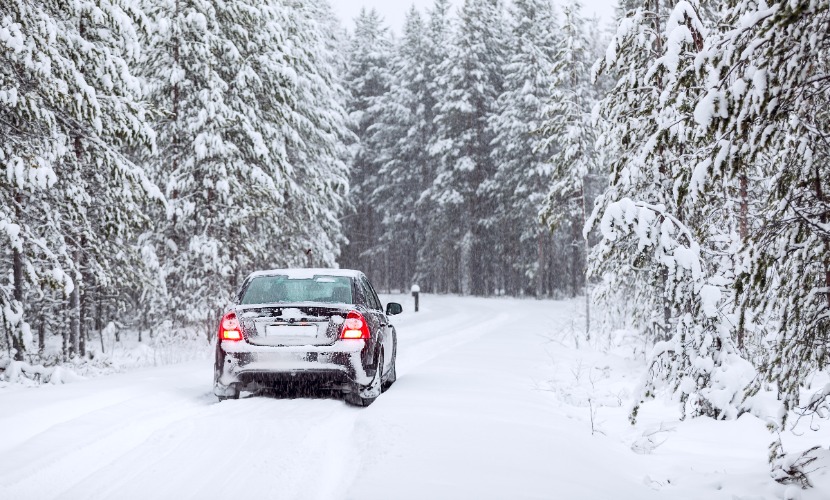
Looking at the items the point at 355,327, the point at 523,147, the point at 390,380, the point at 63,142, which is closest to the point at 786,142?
the point at 355,327

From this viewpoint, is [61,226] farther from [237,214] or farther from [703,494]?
[703,494]

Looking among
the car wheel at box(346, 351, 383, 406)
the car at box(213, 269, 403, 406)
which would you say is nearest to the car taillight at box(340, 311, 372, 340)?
the car at box(213, 269, 403, 406)

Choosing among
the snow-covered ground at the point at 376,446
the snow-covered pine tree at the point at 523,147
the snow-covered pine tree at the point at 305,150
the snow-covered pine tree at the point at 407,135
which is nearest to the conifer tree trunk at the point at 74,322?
the snow-covered ground at the point at 376,446

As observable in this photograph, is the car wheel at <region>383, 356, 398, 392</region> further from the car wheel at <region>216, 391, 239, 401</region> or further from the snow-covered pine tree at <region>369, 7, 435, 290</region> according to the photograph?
the snow-covered pine tree at <region>369, 7, 435, 290</region>

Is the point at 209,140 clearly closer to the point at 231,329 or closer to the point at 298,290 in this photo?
the point at 298,290

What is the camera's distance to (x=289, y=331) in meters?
8.32

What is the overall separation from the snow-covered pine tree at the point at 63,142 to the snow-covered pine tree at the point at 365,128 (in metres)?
34.6

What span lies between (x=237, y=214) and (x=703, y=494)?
13630 mm

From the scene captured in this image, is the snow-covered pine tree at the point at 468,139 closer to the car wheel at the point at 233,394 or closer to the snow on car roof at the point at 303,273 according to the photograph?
the snow on car roof at the point at 303,273

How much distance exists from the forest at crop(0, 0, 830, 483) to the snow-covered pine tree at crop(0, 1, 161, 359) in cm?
5

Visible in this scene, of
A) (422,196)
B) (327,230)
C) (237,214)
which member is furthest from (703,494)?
(422,196)

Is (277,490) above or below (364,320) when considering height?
below

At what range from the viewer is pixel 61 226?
12.4m

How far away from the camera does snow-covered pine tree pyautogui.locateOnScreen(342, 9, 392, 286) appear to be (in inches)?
1896
